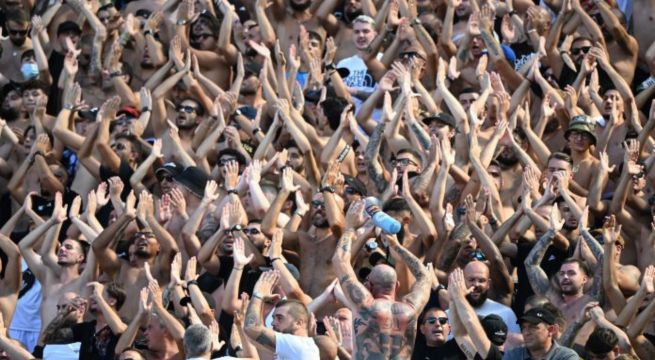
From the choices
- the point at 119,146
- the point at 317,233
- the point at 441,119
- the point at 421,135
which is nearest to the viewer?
the point at 317,233

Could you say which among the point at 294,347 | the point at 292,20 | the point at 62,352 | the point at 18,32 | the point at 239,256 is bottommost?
the point at 18,32

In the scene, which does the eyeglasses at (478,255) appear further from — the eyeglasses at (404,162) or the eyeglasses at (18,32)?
the eyeglasses at (18,32)

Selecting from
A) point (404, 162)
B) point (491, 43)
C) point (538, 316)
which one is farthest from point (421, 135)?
point (538, 316)

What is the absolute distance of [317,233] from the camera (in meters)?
16.9

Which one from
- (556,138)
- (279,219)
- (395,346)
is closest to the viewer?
(395,346)

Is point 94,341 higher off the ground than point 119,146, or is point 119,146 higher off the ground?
point 94,341

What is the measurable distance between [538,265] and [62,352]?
11.5ft

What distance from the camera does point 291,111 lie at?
1859 cm

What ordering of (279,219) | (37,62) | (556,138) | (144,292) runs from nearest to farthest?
(144,292) → (279,219) → (556,138) → (37,62)

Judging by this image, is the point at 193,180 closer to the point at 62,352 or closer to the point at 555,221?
the point at 62,352

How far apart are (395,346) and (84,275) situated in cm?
431

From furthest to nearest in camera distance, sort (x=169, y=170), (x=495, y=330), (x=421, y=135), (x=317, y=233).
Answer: (x=169, y=170)
(x=421, y=135)
(x=317, y=233)
(x=495, y=330)

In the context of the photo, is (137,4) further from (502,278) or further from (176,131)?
(502,278)

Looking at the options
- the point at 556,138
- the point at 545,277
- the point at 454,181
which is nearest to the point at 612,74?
the point at 556,138
